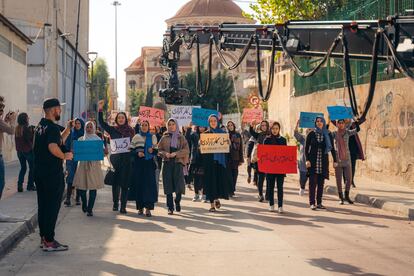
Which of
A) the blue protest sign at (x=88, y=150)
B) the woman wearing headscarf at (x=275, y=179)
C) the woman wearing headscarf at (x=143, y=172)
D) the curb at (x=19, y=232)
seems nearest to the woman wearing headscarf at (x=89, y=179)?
the blue protest sign at (x=88, y=150)

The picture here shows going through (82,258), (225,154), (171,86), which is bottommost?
(82,258)

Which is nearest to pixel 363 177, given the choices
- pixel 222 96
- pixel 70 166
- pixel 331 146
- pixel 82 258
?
pixel 331 146

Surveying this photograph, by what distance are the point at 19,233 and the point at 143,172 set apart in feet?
10.9

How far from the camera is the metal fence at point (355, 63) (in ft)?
61.3

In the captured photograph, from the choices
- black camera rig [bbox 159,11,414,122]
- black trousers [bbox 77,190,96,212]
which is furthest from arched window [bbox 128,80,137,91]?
black trousers [bbox 77,190,96,212]

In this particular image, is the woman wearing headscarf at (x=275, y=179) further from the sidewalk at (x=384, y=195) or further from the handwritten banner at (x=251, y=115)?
the handwritten banner at (x=251, y=115)

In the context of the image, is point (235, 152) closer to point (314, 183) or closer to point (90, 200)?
point (314, 183)

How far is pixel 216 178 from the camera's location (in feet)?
44.9

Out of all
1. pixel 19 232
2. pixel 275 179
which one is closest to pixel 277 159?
pixel 275 179

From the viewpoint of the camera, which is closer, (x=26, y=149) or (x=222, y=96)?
(x=26, y=149)

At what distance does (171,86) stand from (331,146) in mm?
3448

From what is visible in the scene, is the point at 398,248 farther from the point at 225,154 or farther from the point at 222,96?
the point at 222,96

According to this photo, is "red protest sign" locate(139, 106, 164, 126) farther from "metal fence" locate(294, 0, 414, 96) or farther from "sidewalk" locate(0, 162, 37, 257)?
"metal fence" locate(294, 0, 414, 96)

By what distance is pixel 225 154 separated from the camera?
14.2 metres
